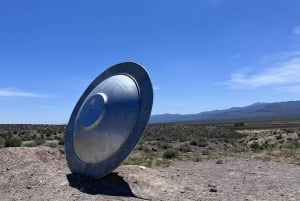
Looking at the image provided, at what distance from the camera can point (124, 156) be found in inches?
569

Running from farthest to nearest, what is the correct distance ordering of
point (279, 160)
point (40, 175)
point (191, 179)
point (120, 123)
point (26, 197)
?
point (279, 160) < point (191, 179) < point (40, 175) < point (120, 123) < point (26, 197)

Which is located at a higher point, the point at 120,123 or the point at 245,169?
the point at 120,123

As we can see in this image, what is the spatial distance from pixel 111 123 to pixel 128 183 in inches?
80.5

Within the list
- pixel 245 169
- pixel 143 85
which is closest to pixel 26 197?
pixel 143 85

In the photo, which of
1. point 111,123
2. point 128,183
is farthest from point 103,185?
point 111,123

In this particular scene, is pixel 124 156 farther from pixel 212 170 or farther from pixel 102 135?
pixel 212 170

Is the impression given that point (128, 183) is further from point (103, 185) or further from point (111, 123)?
point (111, 123)

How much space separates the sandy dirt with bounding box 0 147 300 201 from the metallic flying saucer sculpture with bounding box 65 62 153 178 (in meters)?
0.66

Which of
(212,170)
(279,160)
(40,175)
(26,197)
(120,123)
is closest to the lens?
(26,197)

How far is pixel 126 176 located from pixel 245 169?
7.49 meters

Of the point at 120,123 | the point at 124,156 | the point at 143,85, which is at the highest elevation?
the point at 143,85

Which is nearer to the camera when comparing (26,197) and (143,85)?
(26,197)

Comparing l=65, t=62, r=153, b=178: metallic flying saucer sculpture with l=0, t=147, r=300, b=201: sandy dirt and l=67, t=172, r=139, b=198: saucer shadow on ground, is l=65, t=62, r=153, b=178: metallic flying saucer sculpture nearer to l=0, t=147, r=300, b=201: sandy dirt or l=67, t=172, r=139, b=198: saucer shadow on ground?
l=67, t=172, r=139, b=198: saucer shadow on ground

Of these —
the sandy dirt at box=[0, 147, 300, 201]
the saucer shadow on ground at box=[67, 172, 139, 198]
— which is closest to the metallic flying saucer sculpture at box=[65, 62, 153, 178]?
the saucer shadow on ground at box=[67, 172, 139, 198]
